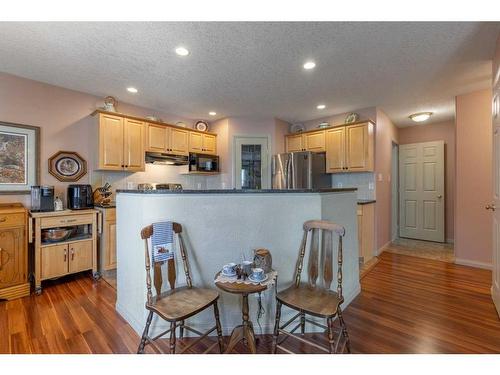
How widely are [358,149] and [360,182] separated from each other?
1.98ft

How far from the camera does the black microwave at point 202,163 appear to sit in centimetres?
430

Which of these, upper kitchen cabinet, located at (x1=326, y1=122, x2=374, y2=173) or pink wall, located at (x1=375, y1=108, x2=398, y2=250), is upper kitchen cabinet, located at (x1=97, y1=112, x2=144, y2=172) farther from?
pink wall, located at (x1=375, y1=108, x2=398, y2=250)

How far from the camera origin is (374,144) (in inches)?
155

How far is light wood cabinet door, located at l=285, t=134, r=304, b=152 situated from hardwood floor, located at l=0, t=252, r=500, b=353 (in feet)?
8.57

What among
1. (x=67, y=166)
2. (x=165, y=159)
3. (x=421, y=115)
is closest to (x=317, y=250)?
(x=165, y=159)

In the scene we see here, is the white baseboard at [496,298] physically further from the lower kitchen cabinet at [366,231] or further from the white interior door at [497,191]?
the lower kitchen cabinet at [366,231]

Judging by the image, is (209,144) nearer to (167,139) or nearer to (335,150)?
(167,139)

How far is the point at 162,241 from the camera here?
175 centimetres

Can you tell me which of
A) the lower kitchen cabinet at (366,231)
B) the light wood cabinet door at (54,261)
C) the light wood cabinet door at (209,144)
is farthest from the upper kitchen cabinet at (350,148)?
the light wood cabinet door at (54,261)
